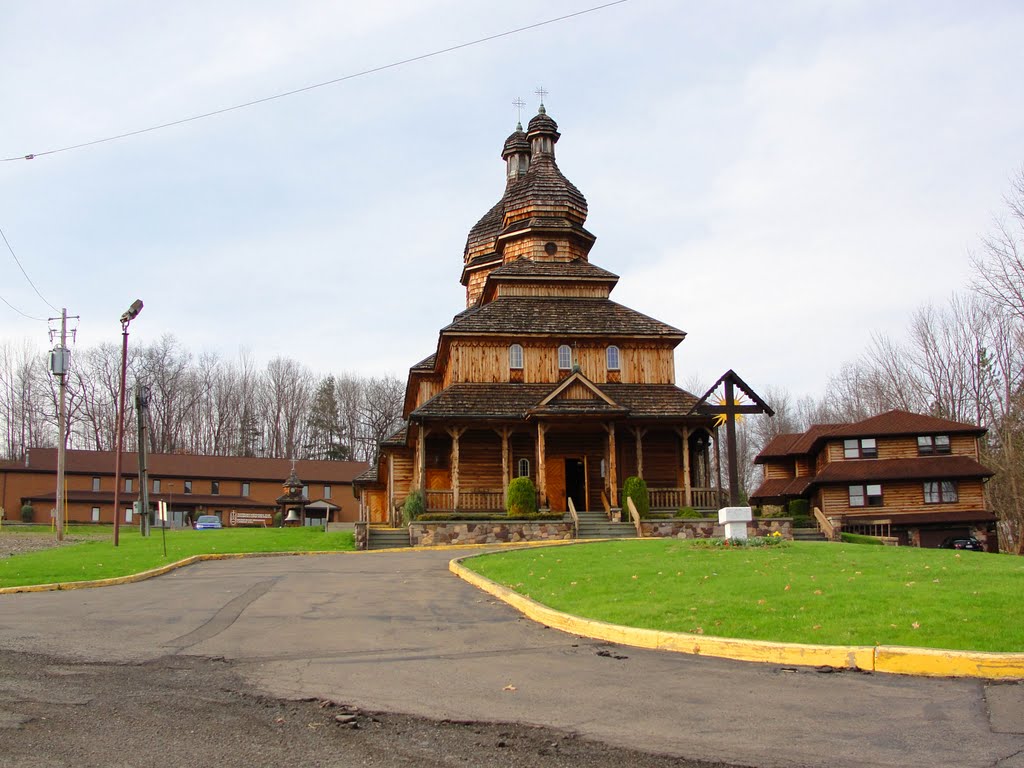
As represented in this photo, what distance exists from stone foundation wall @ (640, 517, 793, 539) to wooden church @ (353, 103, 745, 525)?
185 centimetres

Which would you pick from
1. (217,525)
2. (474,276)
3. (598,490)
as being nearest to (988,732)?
(598,490)

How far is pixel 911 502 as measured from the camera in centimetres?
4312

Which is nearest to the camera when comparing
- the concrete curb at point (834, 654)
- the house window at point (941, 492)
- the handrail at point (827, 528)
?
the concrete curb at point (834, 654)

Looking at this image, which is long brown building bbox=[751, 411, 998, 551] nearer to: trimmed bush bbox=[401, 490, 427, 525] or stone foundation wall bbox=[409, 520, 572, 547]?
stone foundation wall bbox=[409, 520, 572, 547]

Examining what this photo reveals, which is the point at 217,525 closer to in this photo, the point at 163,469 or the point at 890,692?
the point at 163,469

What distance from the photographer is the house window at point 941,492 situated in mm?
42688

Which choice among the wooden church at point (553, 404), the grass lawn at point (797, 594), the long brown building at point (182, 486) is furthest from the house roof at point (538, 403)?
the long brown building at point (182, 486)

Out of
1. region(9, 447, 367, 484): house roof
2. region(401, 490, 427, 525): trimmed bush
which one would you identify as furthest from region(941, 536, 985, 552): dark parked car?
region(9, 447, 367, 484): house roof

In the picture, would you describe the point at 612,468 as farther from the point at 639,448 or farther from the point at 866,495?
the point at 866,495

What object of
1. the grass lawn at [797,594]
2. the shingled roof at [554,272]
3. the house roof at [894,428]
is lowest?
the grass lawn at [797,594]

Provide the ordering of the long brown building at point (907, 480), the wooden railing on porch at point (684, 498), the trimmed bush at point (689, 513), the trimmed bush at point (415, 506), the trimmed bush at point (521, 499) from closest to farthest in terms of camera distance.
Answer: the trimmed bush at point (689, 513) → the trimmed bush at point (521, 499) → the trimmed bush at point (415, 506) → the wooden railing on porch at point (684, 498) → the long brown building at point (907, 480)

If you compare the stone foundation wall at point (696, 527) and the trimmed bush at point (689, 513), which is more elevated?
the trimmed bush at point (689, 513)

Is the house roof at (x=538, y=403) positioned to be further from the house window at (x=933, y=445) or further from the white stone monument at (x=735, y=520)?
the house window at (x=933, y=445)

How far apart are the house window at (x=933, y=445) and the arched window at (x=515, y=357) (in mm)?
20855
